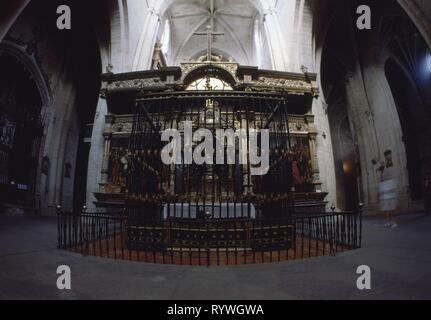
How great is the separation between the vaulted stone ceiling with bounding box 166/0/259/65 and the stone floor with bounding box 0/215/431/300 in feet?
76.6

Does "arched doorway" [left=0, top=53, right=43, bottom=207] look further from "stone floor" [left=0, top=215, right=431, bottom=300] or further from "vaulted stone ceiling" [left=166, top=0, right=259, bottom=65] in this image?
"vaulted stone ceiling" [left=166, top=0, right=259, bottom=65]

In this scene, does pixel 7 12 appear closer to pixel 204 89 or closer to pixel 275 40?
pixel 204 89

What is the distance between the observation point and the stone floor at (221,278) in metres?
2.66

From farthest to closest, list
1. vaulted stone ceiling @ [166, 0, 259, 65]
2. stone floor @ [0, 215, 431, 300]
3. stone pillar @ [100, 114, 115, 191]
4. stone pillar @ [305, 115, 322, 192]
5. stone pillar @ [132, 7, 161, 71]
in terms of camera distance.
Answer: vaulted stone ceiling @ [166, 0, 259, 65]
stone pillar @ [132, 7, 161, 71]
stone pillar @ [100, 114, 115, 191]
stone pillar @ [305, 115, 322, 192]
stone floor @ [0, 215, 431, 300]

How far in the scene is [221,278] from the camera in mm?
3248

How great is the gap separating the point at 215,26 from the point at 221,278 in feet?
88.7

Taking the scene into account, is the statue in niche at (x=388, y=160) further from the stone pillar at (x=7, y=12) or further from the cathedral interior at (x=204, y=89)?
the stone pillar at (x=7, y=12)

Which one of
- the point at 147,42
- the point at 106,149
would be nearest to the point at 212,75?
the point at 106,149

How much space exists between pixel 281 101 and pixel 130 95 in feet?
23.0

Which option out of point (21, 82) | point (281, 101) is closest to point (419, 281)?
point (281, 101)

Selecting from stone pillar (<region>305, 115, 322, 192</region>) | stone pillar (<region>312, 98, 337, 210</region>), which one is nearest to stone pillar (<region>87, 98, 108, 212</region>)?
stone pillar (<region>305, 115, 322, 192</region>)

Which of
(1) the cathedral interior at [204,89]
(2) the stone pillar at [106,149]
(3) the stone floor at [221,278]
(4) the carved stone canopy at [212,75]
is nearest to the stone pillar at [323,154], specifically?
(1) the cathedral interior at [204,89]

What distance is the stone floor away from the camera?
2.66m
